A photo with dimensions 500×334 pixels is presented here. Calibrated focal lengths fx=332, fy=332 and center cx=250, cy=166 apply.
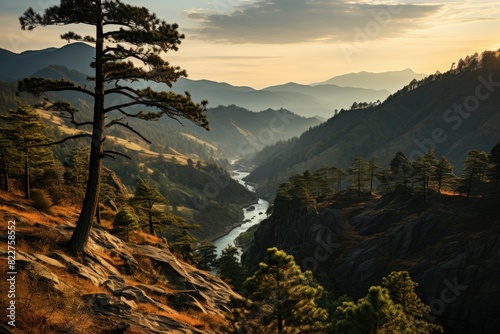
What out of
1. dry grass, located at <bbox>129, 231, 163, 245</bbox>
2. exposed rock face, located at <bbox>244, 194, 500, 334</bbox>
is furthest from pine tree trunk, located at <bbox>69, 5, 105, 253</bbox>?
exposed rock face, located at <bbox>244, 194, 500, 334</bbox>

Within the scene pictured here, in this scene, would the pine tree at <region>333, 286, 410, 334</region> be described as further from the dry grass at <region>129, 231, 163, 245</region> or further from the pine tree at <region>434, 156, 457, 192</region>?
the pine tree at <region>434, 156, 457, 192</region>

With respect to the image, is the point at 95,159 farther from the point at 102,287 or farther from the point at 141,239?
the point at 141,239

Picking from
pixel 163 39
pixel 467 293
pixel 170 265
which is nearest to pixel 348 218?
pixel 467 293

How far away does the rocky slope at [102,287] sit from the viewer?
13109mm

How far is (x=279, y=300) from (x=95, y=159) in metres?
14.0

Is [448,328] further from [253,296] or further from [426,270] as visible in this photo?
[253,296]

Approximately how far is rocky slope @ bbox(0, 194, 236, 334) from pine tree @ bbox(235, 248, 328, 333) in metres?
2.76

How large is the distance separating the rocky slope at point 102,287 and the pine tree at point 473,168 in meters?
67.5

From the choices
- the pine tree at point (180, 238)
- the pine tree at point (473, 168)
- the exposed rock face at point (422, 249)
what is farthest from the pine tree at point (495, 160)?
the pine tree at point (180, 238)

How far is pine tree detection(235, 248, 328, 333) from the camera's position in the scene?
20469mm

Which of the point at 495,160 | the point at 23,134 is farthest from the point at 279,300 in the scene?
the point at 495,160

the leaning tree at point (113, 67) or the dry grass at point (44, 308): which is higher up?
the leaning tree at point (113, 67)

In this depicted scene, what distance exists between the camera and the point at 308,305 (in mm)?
20828

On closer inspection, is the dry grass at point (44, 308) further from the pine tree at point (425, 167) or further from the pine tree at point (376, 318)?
the pine tree at point (425, 167)
